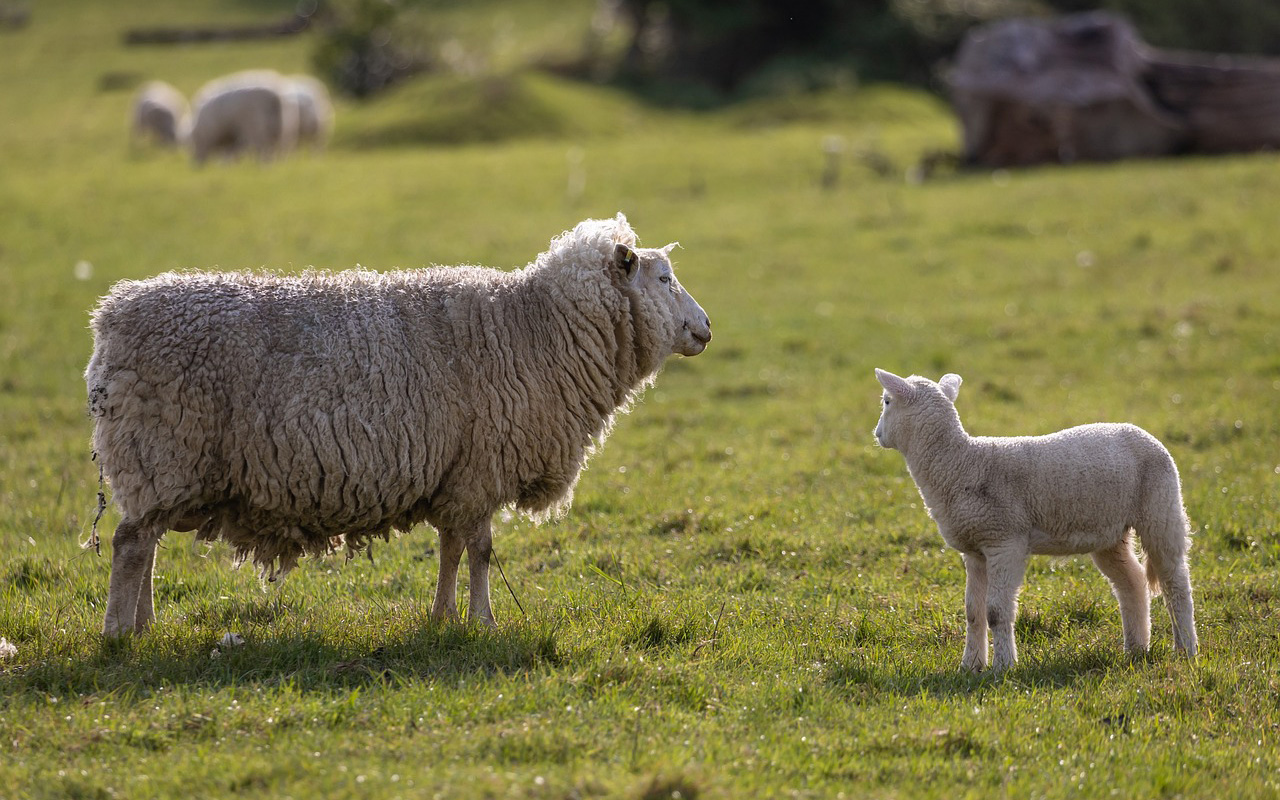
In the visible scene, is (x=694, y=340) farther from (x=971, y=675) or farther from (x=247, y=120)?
(x=247, y=120)

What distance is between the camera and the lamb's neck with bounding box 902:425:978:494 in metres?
6.20

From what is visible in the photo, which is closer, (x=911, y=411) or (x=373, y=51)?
(x=911, y=411)

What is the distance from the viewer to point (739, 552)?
7898mm

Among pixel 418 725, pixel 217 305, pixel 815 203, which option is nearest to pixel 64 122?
pixel 815 203

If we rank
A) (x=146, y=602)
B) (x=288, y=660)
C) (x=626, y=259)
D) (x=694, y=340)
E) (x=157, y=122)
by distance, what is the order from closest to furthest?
(x=288, y=660) → (x=146, y=602) → (x=626, y=259) → (x=694, y=340) → (x=157, y=122)

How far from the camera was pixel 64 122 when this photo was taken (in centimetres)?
3225

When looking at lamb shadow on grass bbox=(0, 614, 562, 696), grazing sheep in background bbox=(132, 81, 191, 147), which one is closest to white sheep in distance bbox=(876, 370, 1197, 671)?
lamb shadow on grass bbox=(0, 614, 562, 696)

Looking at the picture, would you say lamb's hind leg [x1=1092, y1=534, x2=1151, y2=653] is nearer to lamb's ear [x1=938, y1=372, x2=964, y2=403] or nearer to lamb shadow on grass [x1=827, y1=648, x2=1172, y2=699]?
lamb shadow on grass [x1=827, y1=648, x2=1172, y2=699]

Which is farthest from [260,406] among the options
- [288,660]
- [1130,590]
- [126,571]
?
[1130,590]

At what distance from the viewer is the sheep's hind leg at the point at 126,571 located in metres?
6.05

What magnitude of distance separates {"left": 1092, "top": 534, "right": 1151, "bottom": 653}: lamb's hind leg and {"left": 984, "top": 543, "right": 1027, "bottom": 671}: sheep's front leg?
56 centimetres

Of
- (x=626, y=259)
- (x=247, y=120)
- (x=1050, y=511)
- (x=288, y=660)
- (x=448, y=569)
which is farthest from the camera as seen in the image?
(x=247, y=120)

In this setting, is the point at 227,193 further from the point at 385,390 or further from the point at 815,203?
the point at 385,390

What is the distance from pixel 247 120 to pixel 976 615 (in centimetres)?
2430
